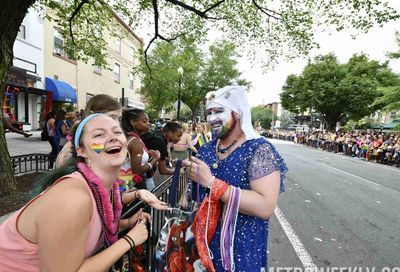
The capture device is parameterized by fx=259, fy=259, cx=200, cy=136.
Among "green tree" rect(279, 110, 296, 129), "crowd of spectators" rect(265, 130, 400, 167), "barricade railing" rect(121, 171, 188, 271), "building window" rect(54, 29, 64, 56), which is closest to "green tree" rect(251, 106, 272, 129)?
"green tree" rect(279, 110, 296, 129)

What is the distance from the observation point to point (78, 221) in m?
1.16

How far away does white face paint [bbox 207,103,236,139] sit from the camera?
6.06ft

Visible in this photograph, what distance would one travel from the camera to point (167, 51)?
58.4 ft

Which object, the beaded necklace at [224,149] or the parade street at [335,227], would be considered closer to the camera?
the beaded necklace at [224,149]

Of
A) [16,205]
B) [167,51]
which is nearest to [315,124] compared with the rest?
[167,51]

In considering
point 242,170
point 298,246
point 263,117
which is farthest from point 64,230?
point 263,117

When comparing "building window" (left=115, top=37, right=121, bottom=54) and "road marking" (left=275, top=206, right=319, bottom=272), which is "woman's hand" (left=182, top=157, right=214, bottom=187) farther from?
"building window" (left=115, top=37, right=121, bottom=54)

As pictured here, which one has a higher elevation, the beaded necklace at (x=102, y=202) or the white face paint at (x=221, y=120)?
the white face paint at (x=221, y=120)

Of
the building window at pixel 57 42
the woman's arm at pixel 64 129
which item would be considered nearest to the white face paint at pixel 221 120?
the woman's arm at pixel 64 129

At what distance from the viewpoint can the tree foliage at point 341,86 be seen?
3228 cm

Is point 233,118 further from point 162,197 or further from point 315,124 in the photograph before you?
point 315,124

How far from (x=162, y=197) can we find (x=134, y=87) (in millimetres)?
29929

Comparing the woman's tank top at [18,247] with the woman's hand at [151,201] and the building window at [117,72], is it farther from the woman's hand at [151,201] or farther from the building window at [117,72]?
the building window at [117,72]

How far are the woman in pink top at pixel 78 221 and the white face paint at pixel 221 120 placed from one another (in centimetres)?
65
